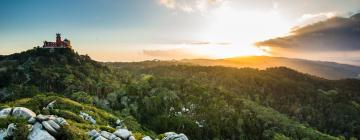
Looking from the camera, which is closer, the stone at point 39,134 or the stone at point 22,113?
the stone at point 39,134

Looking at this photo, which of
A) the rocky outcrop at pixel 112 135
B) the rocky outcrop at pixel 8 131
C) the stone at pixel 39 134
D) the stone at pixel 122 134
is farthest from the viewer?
the stone at pixel 122 134

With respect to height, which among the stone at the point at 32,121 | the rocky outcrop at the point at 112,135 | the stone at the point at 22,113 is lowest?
the rocky outcrop at the point at 112,135

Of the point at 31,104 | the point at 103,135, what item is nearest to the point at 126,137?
the point at 103,135

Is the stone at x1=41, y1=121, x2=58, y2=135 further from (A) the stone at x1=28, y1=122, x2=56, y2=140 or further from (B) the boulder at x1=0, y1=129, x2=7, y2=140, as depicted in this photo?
(B) the boulder at x1=0, y1=129, x2=7, y2=140

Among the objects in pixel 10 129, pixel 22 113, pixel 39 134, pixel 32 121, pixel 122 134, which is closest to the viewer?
pixel 39 134

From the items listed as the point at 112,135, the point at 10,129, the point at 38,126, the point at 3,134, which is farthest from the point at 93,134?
the point at 3,134

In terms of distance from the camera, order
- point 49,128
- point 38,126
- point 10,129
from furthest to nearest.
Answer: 1. point 38,126
2. point 49,128
3. point 10,129

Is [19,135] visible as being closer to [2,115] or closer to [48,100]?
[2,115]

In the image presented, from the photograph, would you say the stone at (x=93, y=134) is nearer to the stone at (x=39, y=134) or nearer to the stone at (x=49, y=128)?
the stone at (x=49, y=128)

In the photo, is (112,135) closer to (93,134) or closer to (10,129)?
(93,134)

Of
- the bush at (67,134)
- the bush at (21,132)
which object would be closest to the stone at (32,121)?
the bush at (21,132)

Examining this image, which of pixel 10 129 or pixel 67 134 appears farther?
pixel 67 134
